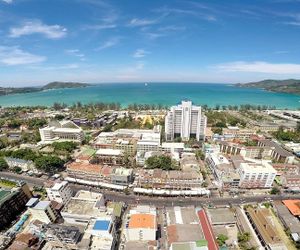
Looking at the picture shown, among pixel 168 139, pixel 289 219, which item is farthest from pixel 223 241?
pixel 168 139

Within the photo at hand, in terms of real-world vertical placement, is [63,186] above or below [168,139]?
above

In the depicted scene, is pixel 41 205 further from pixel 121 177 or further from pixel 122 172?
pixel 122 172

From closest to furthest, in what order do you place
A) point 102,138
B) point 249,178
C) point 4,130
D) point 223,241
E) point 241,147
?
point 223,241 < point 249,178 < point 241,147 < point 102,138 < point 4,130

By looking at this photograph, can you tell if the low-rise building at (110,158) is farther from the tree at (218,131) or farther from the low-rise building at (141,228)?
the tree at (218,131)

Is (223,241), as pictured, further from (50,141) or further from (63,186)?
(50,141)

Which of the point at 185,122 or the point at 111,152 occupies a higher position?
the point at 185,122

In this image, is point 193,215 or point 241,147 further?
point 241,147

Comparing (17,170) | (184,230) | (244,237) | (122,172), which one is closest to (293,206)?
(244,237)
